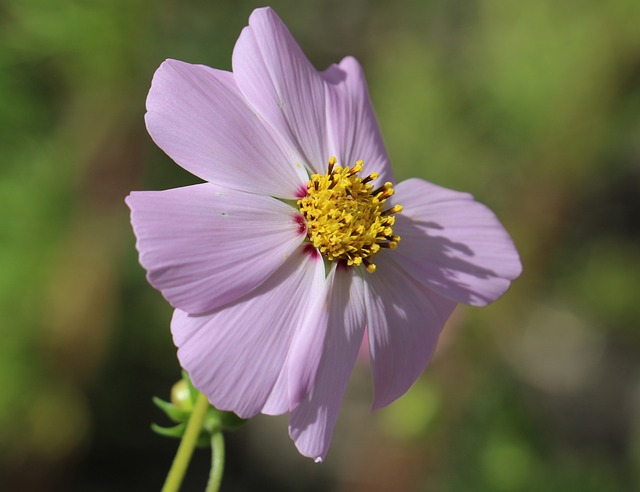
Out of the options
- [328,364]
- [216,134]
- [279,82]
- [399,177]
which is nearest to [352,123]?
[279,82]

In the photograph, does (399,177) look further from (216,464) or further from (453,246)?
(216,464)

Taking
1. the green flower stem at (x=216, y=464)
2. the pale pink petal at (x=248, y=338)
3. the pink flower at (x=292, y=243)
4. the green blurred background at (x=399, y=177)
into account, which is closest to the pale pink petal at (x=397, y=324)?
the pink flower at (x=292, y=243)

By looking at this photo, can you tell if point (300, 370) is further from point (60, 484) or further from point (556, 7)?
point (556, 7)

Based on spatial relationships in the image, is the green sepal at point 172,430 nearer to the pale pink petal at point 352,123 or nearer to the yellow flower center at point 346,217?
the yellow flower center at point 346,217

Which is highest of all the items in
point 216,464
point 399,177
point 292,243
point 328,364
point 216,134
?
point 216,134

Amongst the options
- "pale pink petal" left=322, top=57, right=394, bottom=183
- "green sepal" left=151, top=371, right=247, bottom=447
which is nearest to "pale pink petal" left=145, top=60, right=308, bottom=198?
"pale pink petal" left=322, top=57, right=394, bottom=183

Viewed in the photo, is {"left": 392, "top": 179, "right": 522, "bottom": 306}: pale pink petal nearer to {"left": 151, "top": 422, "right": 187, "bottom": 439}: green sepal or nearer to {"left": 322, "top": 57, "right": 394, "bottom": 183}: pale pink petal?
{"left": 322, "top": 57, "right": 394, "bottom": 183}: pale pink petal

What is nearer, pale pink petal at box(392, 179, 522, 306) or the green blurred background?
pale pink petal at box(392, 179, 522, 306)
